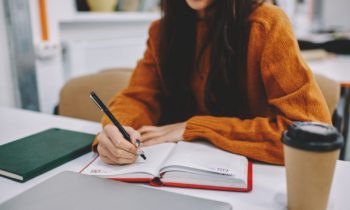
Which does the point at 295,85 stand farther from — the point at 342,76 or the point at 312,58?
the point at 312,58

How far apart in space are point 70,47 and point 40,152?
56.0 inches

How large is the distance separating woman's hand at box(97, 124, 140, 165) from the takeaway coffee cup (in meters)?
0.32

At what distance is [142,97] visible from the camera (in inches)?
40.9

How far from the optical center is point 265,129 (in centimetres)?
68

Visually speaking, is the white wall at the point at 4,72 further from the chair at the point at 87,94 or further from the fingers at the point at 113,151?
the fingers at the point at 113,151

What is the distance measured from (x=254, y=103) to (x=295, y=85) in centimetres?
24

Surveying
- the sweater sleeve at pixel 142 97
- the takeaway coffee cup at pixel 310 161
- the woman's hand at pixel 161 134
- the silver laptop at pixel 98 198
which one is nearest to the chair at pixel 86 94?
the sweater sleeve at pixel 142 97

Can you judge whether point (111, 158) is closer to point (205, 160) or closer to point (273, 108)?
point (205, 160)

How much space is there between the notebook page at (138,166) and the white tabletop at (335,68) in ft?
4.09

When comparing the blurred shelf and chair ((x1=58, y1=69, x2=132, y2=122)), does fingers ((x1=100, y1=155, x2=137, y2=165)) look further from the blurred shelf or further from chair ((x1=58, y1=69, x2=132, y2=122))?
the blurred shelf

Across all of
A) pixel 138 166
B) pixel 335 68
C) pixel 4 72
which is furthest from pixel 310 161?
pixel 335 68

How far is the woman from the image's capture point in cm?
67

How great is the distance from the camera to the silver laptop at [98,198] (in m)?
0.47

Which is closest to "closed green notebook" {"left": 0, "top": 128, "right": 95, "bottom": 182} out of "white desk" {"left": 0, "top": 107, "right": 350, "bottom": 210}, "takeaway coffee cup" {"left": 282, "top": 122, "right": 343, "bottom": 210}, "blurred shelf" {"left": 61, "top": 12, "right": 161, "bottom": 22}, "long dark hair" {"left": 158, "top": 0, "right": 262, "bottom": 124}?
"white desk" {"left": 0, "top": 107, "right": 350, "bottom": 210}
